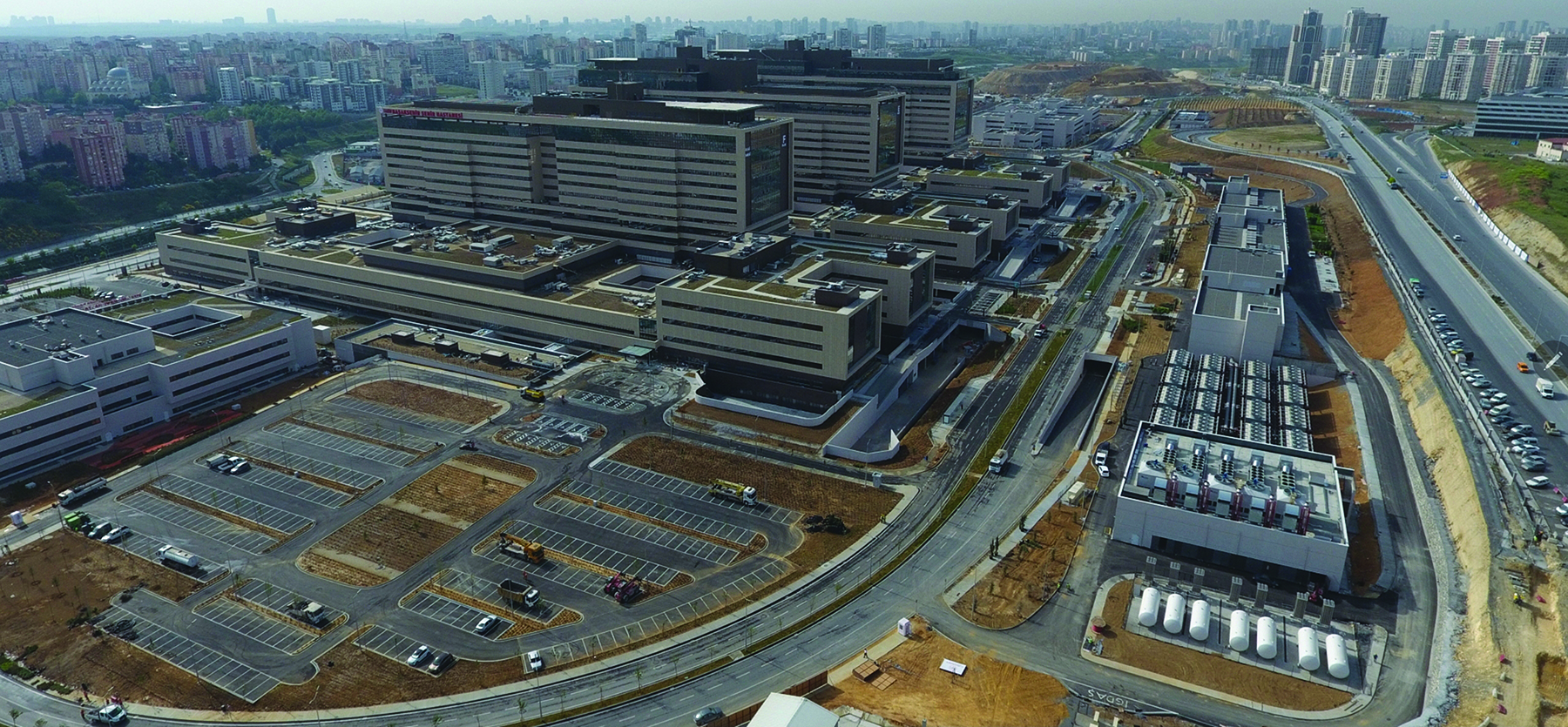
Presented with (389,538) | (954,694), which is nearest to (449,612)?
(389,538)

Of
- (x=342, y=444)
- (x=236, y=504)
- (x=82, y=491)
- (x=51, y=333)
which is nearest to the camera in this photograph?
(x=236, y=504)

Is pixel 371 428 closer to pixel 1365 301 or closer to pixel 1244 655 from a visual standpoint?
pixel 1244 655

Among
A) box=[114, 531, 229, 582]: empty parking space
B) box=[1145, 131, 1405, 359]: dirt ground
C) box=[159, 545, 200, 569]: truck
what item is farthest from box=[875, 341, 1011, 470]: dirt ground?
box=[159, 545, 200, 569]: truck

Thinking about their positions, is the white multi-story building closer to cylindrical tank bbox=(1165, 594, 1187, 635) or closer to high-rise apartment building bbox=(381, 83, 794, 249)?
high-rise apartment building bbox=(381, 83, 794, 249)

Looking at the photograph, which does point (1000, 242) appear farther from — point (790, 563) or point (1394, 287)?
point (790, 563)

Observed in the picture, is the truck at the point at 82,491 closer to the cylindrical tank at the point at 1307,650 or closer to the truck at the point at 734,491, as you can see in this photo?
the truck at the point at 734,491
